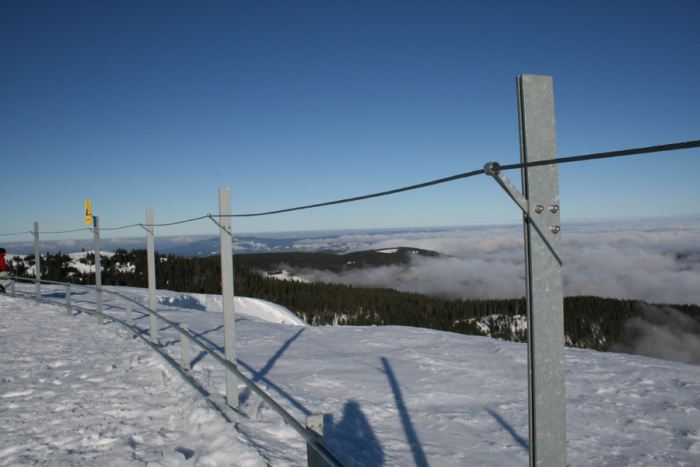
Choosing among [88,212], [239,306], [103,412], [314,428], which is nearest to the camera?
[314,428]

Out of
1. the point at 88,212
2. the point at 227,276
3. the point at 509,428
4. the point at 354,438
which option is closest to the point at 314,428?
the point at 227,276

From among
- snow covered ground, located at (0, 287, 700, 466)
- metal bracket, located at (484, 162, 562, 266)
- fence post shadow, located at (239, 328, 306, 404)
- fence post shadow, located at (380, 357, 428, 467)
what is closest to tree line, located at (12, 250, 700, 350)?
fence post shadow, located at (239, 328, 306, 404)

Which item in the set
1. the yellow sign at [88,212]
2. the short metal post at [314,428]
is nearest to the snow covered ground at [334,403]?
the short metal post at [314,428]

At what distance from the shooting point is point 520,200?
2.19 meters

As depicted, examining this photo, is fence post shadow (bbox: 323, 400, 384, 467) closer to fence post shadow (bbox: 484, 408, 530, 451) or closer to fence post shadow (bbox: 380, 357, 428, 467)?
fence post shadow (bbox: 380, 357, 428, 467)

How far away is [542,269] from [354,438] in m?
5.55

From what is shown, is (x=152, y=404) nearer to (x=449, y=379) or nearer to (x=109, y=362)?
(x=109, y=362)

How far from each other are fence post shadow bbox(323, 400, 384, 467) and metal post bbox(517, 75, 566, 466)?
4381mm

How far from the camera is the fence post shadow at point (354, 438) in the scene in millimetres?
6289

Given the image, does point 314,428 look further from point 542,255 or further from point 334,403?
point 334,403

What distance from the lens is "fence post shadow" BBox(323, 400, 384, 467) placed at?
20.6 ft

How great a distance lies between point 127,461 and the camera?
532 cm

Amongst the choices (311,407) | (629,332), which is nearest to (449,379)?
(311,407)

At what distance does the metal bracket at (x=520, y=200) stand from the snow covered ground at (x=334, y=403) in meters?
4.24
